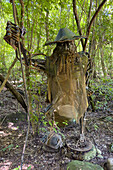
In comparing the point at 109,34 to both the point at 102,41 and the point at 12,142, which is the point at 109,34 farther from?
the point at 12,142

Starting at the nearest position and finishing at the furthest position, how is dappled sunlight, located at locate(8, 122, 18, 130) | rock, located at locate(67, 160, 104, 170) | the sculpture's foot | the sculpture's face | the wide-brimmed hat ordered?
the wide-brimmed hat
the sculpture's face
rock, located at locate(67, 160, 104, 170)
the sculpture's foot
dappled sunlight, located at locate(8, 122, 18, 130)

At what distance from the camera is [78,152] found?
2121 millimetres

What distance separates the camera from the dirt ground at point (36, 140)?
81.1 inches

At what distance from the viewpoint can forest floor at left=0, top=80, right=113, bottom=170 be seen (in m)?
2.06

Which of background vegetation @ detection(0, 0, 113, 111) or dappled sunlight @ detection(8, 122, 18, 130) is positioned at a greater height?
background vegetation @ detection(0, 0, 113, 111)

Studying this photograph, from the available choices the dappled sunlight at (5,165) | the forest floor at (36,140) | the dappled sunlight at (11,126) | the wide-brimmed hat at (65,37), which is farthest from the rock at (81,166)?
the wide-brimmed hat at (65,37)

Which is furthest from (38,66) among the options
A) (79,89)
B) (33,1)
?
(33,1)

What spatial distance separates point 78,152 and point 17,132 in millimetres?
1458

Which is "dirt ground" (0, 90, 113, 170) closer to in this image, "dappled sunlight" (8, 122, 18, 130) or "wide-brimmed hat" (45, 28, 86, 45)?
"dappled sunlight" (8, 122, 18, 130)

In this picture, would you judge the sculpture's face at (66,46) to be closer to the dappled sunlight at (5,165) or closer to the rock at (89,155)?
the rock at (89,155)

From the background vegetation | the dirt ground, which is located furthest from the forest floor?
the background vegetation

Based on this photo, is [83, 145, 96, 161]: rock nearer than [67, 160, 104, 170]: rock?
No

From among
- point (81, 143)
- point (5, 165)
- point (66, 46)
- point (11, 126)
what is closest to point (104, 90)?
point (81, 143)

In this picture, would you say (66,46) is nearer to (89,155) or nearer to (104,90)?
(89,155)
